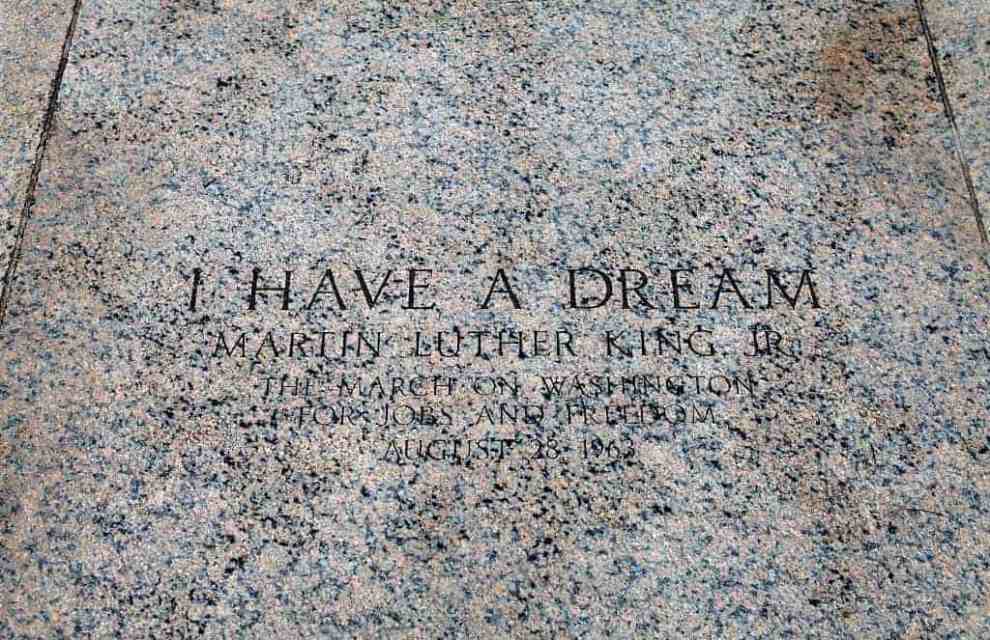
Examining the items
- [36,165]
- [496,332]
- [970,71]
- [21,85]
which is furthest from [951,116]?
[21,85]

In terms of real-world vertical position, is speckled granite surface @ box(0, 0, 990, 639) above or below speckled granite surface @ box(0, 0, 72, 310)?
below

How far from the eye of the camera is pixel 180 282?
10.1 ft

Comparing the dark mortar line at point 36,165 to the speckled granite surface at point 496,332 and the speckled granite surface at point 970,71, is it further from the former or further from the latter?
the speckled granite surface at point 970,71

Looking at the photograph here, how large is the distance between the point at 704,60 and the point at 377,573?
201cm

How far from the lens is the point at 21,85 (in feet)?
11.2

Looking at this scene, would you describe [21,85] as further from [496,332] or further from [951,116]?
[951,116]

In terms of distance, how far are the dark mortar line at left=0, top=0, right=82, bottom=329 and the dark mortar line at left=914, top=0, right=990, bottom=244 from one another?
2978mm

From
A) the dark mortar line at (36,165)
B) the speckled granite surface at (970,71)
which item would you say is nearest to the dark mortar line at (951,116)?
the speckled granite surface at (970,71)

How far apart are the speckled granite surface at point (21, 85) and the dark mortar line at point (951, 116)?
301 cm

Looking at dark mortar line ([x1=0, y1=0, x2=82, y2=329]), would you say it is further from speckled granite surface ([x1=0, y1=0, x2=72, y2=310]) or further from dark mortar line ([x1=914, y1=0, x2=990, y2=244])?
dark mortar line ([x1=914, y1=0, x2=990, y2=244])

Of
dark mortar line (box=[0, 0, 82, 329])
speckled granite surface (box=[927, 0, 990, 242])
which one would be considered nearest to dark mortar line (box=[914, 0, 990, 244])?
speckled granite surface (box=[927, 0, 990, 242])

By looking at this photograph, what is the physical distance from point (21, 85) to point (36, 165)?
14.1 inches

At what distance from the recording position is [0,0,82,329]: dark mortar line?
3090 millimetres

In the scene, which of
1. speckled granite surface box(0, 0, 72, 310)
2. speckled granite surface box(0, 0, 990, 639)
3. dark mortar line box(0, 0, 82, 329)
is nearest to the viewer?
speckled granite surface box(0, 0, 990, 639)
